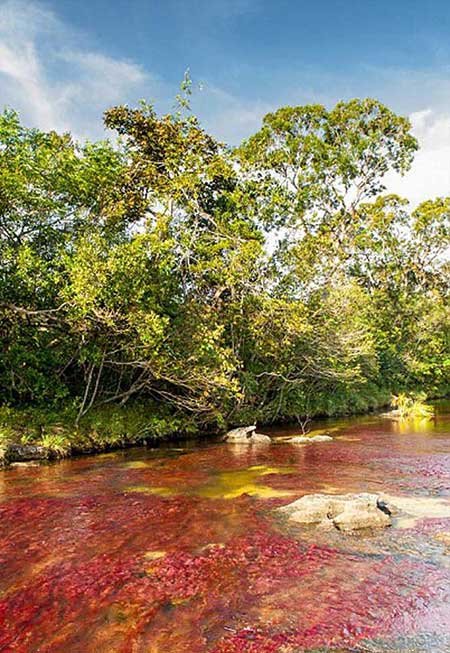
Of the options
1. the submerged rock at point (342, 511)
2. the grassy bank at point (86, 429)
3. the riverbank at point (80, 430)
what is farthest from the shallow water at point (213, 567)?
the grassy bank at point (86, 429)

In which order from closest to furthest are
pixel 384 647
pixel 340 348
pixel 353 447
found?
pixel 384 647 → pixel 353 447 → pixel 340 348

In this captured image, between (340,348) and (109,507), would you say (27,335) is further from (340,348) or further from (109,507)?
(340,348)

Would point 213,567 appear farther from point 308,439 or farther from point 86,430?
point 308,439

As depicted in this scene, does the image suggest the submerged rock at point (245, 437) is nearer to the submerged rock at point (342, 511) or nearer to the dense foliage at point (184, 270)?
the dense foliage at point (184, 270)

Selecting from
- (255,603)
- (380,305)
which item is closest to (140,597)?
(255,603)

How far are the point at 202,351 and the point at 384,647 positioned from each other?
15.4 meters

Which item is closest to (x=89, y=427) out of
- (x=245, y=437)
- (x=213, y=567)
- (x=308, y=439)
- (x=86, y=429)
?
(x=86, y=429)

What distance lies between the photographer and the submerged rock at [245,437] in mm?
21828

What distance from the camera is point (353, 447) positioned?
20.0 m

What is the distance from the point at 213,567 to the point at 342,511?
328 cm

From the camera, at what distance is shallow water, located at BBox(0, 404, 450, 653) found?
19.2 feet

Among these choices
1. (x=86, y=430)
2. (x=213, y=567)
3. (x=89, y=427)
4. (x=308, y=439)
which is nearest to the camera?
(x=213, y=567)

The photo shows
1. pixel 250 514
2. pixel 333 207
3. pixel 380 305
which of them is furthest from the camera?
pixel 380 305

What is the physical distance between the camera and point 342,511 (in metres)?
10.1
